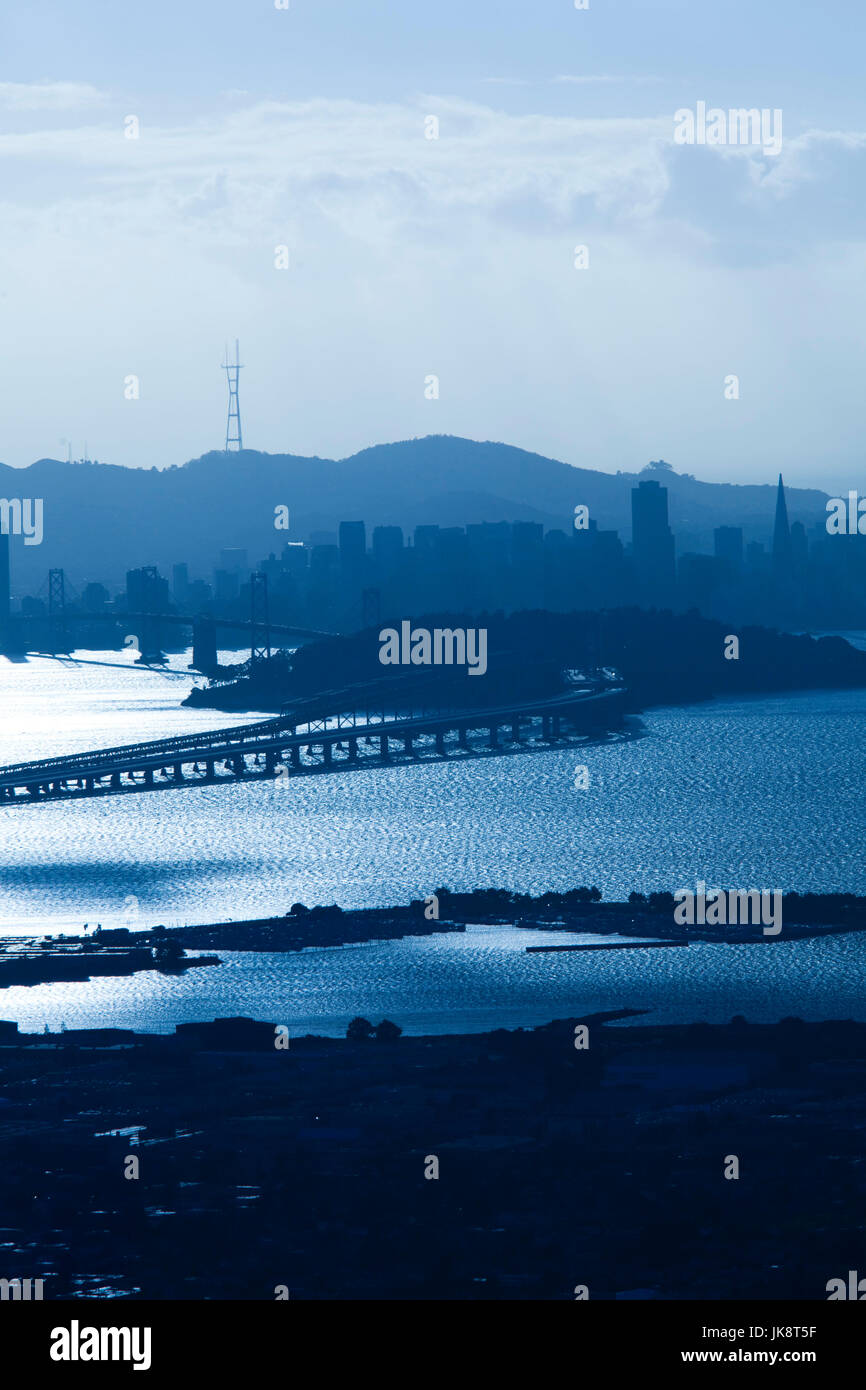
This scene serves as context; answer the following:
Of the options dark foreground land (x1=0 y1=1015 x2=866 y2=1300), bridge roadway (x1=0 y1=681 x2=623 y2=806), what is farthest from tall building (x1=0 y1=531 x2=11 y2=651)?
dark foreground land (x1=0 y1=1015 x2=866 y2=1300)

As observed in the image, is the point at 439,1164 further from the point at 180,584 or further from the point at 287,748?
the point at 180,584

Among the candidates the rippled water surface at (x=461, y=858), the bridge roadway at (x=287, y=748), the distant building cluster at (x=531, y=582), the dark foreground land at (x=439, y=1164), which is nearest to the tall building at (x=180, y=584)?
the distant building cluster at (x=531, y=582)

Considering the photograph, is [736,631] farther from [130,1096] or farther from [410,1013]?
[130,1096]

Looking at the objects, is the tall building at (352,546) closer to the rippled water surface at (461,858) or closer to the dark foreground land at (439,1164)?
the rippled water surface at (461,858)
